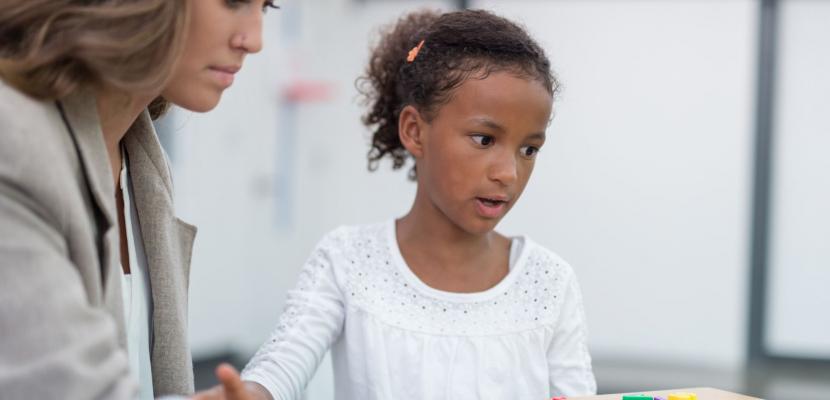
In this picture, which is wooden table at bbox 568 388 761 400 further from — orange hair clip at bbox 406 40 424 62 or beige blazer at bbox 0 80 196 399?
orange hair clip at bbox 406 40 424 62

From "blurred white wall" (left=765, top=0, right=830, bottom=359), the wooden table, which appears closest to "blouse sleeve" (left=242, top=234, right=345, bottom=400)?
the wooden table

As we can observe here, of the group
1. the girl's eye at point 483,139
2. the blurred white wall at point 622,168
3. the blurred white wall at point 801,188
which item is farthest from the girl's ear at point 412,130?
the blurred white wall at point 801,188

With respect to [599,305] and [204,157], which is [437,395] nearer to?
[204,157]

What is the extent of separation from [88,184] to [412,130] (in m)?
0.65

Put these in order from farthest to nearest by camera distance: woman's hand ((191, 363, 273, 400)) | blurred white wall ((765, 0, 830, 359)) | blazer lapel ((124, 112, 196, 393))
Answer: blurred white wall ((765, 0, 830, 359)), blazer lapel ((124, 112, 196, 393)), woman's hand ((191, 363, 273, 400))

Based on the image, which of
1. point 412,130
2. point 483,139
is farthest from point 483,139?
point 412,130

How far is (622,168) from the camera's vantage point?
188 inches

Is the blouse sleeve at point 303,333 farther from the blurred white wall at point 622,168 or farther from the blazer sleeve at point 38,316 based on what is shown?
the blurred white wall at point 622,168

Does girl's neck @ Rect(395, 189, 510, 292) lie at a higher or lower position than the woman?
lower

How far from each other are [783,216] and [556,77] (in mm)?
3745

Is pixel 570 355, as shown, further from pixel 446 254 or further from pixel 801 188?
pixel 801 188

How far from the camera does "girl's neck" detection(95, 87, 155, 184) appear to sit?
902 millimetres

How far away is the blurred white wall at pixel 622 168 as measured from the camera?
4664mm

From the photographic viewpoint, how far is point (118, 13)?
77 cm
